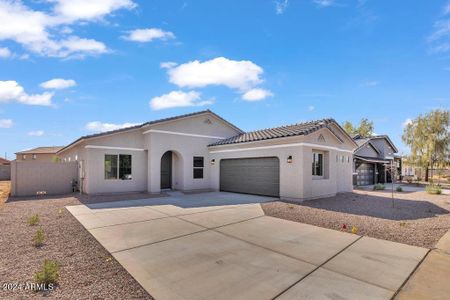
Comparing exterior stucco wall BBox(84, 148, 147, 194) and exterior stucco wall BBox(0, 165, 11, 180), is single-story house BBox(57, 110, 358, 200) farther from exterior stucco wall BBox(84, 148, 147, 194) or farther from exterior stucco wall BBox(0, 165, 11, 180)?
exterior stucco wall BBox(0, 165, 11, 180)

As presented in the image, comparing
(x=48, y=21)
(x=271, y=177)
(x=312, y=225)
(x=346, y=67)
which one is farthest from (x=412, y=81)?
(x=48, y=21)

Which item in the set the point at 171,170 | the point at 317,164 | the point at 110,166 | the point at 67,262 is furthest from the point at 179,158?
the point at 67,262

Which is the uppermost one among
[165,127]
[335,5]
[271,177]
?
[335,5]

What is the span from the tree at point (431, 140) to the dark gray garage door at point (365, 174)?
8571mm

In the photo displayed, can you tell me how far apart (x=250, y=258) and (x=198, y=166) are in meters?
12.8

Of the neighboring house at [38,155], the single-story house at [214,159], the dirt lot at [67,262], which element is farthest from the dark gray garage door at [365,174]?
the neighboring house at [38,155]

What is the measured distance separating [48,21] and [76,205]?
7.65 m

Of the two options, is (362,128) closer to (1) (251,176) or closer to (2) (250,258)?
(1) (251,176)

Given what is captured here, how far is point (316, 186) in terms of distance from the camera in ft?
43.6

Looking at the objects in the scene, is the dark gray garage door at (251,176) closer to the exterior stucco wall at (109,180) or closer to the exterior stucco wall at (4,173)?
the exterior stucco wall at (109,180)

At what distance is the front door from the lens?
1732 cm

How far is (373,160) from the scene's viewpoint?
1035 inches

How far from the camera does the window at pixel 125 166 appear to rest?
15430mm

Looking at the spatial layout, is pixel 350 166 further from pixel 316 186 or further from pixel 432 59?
pixel 432 59
